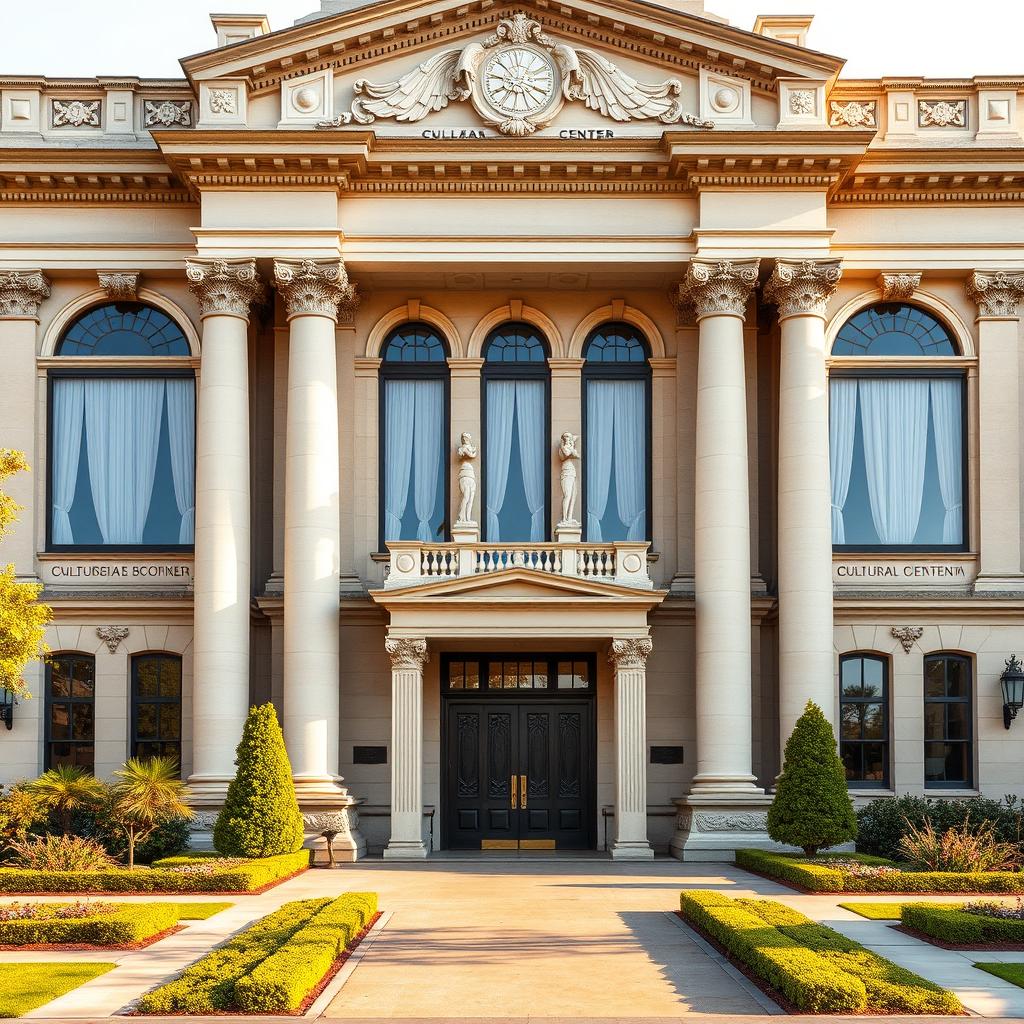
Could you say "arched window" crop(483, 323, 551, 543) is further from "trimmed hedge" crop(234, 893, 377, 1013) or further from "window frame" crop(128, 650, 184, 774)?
"trimmed hedge" crop(234, 893, 377, 1013)

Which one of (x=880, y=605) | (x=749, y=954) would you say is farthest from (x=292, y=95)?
(x=749, y=954)

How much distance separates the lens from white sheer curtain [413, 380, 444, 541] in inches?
1501

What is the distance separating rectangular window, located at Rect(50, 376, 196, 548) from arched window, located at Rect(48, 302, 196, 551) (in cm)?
2

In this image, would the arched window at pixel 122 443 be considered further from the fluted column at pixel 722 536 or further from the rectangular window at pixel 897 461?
the rectangular window at pixel 897 461

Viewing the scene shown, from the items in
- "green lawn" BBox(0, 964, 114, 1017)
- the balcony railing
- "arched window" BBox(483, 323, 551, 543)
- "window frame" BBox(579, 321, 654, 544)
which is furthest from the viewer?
"window frame" BBox(579, 321, 654, 544)

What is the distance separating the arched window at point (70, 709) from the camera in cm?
3662

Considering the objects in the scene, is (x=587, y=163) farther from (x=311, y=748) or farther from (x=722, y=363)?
(x=311, y=748)

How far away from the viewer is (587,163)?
35500mm

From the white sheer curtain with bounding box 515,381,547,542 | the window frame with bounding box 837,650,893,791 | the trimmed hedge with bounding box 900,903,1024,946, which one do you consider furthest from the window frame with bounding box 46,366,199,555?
the trimmed hedge with bounding box 900,903,1024,946

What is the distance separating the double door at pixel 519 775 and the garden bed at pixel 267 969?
1693 centimetres

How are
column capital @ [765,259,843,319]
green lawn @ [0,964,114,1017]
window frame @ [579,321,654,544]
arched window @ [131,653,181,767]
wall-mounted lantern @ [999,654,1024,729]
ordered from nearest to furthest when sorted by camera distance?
green lawn @ [0,964,114,1017], column capital @ [765,259,843,319], wall-mounted lantern @ [999,654,1024,729], arched window @ [131,653,181,767], window frame @ [579,321,654,544]

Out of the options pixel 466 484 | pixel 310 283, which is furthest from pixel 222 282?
pixel 466 484

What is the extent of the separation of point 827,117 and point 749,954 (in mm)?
25150

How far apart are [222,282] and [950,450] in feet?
58.8
